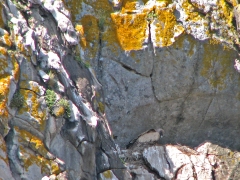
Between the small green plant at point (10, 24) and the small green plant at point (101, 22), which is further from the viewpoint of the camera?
the small green plant at point (101, 22)

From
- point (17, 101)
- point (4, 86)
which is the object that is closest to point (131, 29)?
point (17, 101)

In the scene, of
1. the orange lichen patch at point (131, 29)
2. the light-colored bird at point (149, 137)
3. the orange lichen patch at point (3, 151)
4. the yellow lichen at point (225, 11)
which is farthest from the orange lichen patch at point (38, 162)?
the yellow lichen at point (225, 11)

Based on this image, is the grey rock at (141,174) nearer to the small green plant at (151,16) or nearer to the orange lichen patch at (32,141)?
the orange lichen patch at (32,141)

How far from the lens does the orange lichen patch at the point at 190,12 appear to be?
14.1m

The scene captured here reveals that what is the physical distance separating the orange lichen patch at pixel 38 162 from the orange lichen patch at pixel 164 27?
16.7ft

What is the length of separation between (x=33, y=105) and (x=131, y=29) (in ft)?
15.4

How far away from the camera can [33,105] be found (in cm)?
977

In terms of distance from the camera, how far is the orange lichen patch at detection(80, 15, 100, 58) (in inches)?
527

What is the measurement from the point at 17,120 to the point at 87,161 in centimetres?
185

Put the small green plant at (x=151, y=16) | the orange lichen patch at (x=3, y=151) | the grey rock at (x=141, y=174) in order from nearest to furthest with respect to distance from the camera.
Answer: the orange lichen patch at (x=3, y=151) → the grey rock at (x=141, y=174) → the small green plant at (x=151, y=16)

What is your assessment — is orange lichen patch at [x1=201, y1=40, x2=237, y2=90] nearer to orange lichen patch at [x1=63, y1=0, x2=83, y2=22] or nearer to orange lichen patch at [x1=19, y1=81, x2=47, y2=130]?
orange lichen patch at [x1=63, y1=0, x2=83, y2=22]

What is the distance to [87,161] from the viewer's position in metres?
10.6

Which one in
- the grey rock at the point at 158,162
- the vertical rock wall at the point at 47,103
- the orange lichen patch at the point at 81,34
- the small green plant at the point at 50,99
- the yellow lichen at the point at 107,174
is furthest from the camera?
the grey rock at the point at 158,162

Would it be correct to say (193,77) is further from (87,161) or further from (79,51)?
(87,161)
